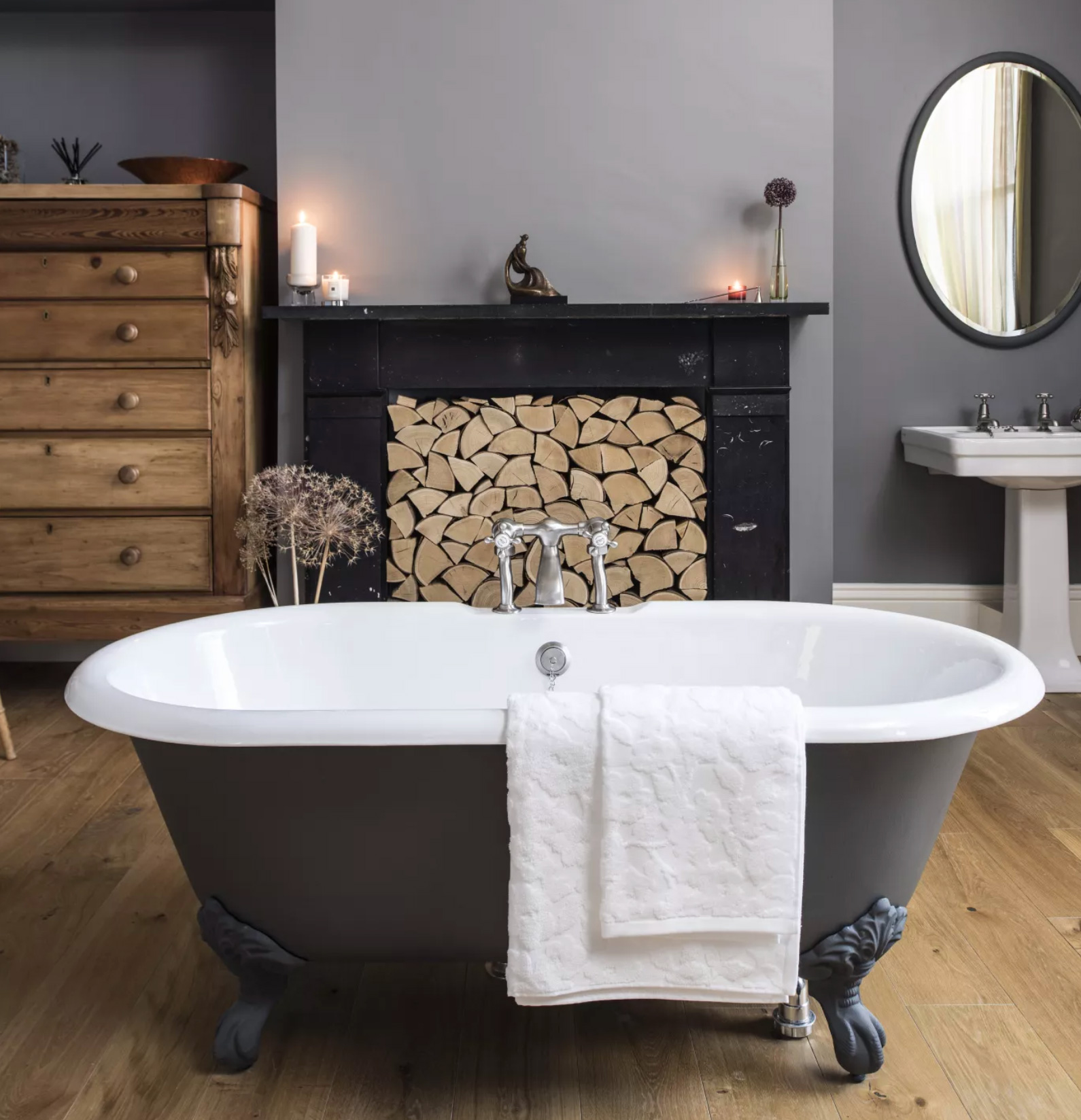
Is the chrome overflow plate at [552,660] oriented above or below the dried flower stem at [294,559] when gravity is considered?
below

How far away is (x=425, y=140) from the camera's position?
348 centimetres

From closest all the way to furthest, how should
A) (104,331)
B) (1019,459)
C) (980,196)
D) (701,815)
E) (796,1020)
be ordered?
(701,815), (796,1020), (104,331), (1019,459), (980,196)

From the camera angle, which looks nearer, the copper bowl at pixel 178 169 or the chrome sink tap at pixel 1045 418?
the copper bowl at pixel 178 169

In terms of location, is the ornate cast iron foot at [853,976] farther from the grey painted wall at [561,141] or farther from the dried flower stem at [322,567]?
the grey painted wall at [561,141]

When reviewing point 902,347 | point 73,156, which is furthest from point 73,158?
point 902,347

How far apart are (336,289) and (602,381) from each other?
0.84 meters

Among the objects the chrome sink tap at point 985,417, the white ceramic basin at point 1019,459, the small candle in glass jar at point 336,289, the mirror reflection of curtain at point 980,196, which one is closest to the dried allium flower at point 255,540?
the small candle in glass jar at point 336,289

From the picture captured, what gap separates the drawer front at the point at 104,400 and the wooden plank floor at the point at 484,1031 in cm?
145

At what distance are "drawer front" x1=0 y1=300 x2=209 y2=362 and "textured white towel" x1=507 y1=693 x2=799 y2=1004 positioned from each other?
2309 mm

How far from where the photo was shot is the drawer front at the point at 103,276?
11.1ft

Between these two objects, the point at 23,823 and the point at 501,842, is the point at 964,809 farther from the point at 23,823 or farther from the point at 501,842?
the point at 23,823

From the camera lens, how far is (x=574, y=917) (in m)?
1.48

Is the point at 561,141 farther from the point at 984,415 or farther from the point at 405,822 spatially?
the point at 405,822

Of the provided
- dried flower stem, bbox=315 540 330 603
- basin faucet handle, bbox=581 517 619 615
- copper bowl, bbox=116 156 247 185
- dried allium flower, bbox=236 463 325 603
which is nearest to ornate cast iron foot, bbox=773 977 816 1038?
basin faucet handle, bbox=581 517 619 615
